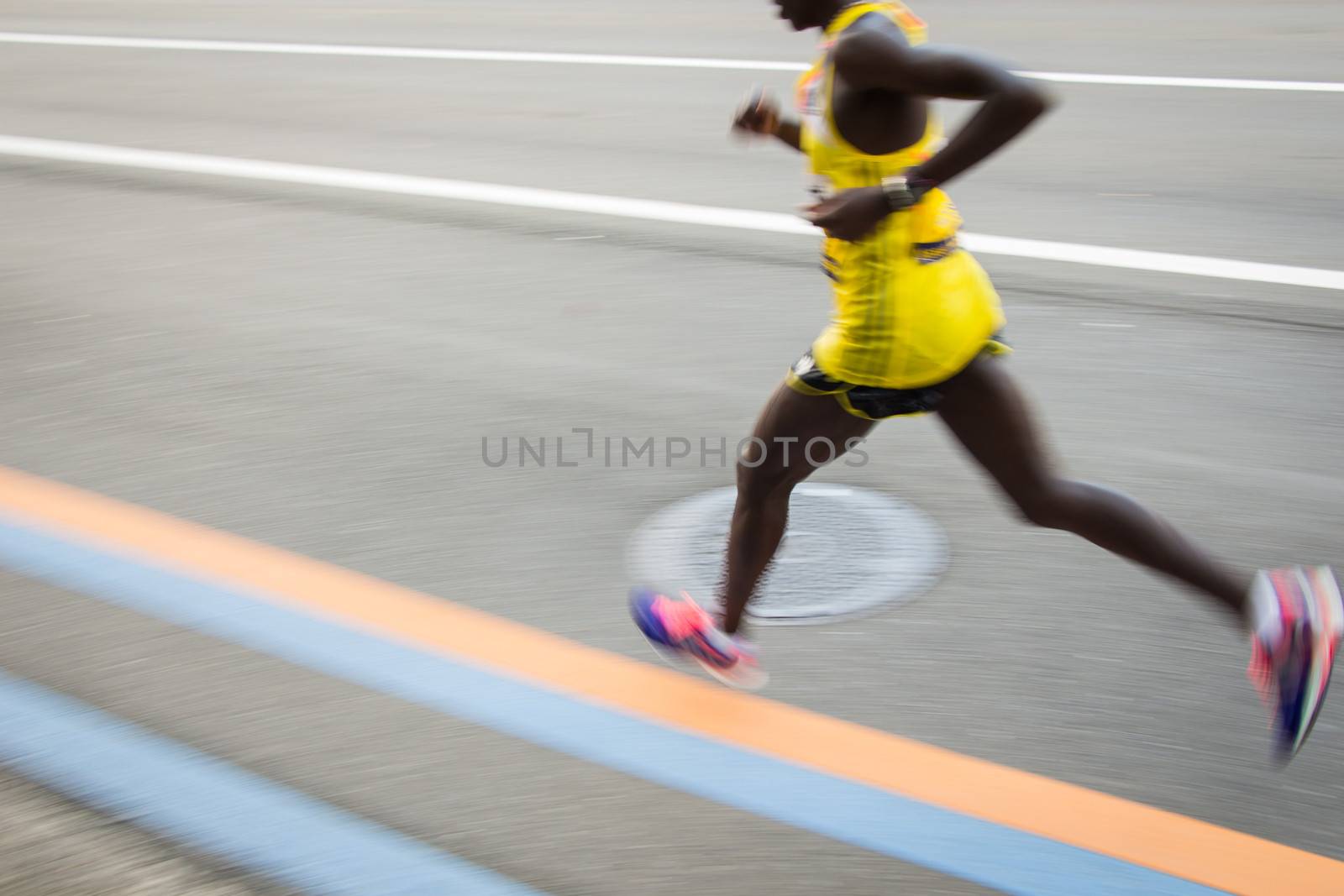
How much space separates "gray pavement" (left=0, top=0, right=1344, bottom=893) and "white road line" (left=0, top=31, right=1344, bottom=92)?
13.0 inches

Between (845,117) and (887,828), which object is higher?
(845,117)

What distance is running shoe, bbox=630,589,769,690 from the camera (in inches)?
127

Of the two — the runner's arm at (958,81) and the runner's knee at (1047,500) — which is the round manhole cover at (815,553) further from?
the runner's arm at (958,81)

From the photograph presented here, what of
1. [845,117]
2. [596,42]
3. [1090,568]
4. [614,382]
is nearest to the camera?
[845,117]

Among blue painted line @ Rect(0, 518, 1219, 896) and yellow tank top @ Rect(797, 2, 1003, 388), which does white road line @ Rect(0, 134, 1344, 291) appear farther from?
blue painted line @ Rect(0, 518, 1219, 896)

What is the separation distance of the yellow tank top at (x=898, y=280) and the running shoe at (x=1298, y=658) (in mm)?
849

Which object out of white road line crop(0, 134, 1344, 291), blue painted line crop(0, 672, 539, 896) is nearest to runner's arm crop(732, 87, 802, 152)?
blue painted line crop(0, 672, 539, 896)

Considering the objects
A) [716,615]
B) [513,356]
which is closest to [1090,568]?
[716,615]

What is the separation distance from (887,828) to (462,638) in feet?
4.27

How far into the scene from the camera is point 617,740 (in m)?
3.09

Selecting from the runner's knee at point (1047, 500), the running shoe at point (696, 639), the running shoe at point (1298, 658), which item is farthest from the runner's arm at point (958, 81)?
the running shoe at point (696, 639)

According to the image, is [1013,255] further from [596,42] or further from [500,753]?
[596,42]

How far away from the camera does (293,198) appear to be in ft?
26.8

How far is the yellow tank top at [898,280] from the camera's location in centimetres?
268
